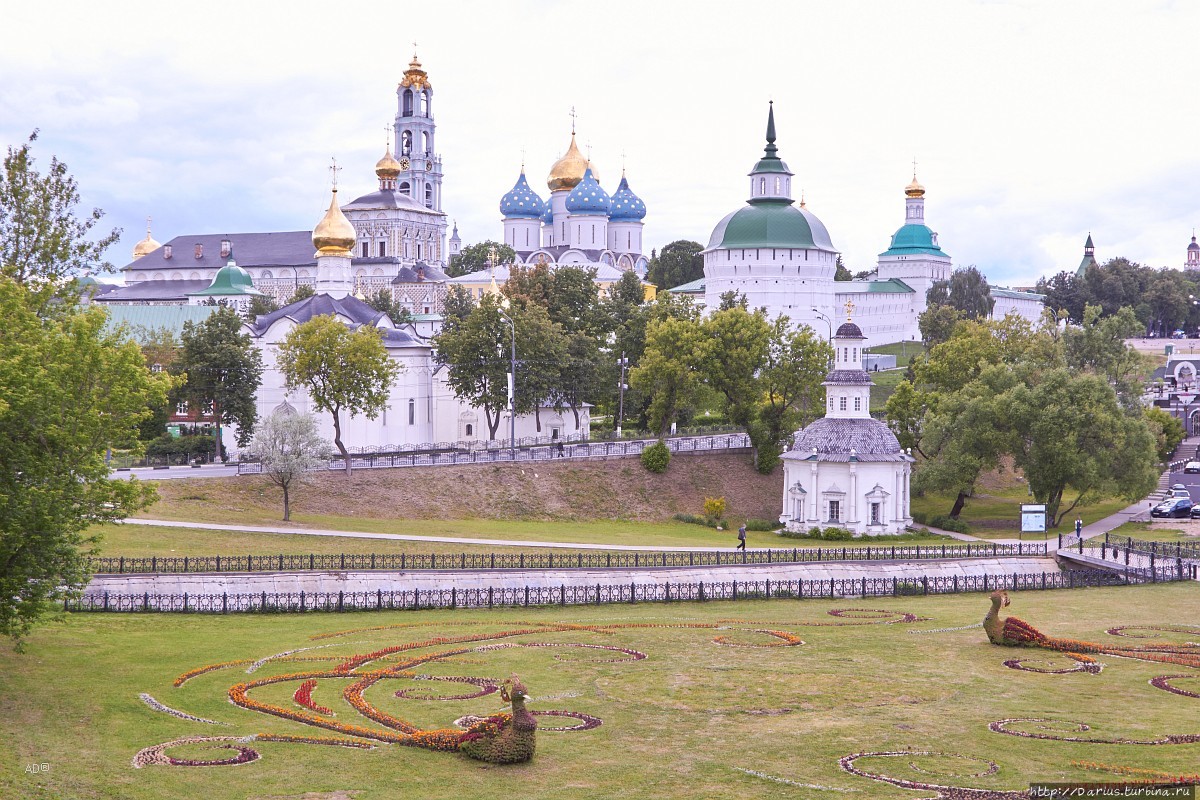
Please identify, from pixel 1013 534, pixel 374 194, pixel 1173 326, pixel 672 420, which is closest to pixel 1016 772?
pixel 1013 534

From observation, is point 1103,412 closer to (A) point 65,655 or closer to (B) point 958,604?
(B) point 958,604

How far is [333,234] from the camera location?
273 feet

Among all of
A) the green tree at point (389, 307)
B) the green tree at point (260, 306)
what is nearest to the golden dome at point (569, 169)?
the green tree at point (389, 307)

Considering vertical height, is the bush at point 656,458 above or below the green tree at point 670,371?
below

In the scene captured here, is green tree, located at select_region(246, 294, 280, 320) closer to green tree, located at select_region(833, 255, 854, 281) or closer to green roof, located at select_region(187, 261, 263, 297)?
green roof, located at select_region(187, 261, 263, 297)

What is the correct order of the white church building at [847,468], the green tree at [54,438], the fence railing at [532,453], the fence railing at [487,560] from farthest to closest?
the fence railing at [532,453] → the white church building at [847,468] → the fence railing at [487,560] → the green tree at [54,438]

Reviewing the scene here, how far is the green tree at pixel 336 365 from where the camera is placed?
2598 inches

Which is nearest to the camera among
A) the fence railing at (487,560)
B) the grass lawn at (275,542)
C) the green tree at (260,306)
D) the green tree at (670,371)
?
the fence railing at (487,560)

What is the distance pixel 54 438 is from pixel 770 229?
78013mm

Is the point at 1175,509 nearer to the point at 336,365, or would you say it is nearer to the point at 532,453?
the point at 532,453

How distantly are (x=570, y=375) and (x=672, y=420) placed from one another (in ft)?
22.6

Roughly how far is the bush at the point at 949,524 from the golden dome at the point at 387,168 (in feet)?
304

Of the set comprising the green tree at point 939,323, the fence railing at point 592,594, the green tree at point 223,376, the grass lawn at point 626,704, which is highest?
the green tree at point 939,323

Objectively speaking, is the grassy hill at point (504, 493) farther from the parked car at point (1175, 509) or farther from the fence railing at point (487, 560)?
the parked car at point (1175, 509)
